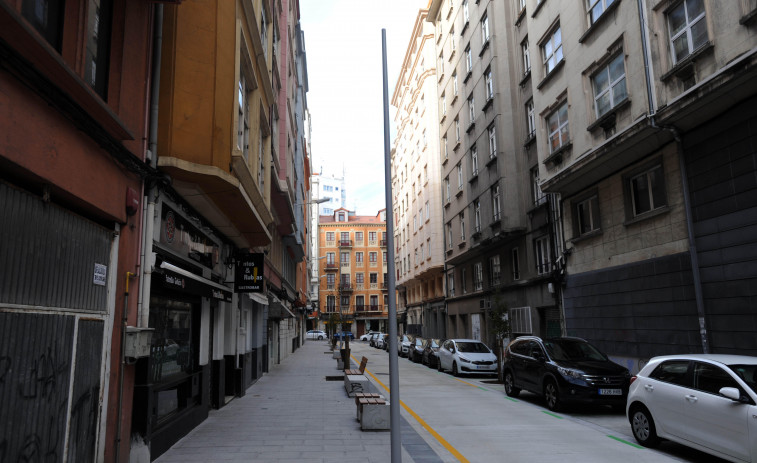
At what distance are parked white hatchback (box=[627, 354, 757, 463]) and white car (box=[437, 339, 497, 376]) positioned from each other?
12737 mm

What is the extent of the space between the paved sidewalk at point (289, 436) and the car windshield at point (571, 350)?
4679 millimetres

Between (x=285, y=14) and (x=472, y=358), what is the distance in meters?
17.1

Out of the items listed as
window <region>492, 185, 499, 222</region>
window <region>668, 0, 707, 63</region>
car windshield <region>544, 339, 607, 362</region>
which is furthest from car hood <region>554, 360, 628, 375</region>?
window <region>492, 185, 499, 222</region>

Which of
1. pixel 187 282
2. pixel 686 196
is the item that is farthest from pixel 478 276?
pixel 187 282

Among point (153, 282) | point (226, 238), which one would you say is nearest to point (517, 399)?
point (226, 238)

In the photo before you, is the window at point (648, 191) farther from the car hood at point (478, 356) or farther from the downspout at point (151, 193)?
the downspout at point (151, 193)

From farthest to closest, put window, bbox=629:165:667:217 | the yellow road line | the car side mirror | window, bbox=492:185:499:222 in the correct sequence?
1. window, bbox=492:185:499:222
2. window, bbox=629:165:667:217
3. the yellow road line
4. the car side mirror

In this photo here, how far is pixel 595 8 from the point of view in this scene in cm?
1742

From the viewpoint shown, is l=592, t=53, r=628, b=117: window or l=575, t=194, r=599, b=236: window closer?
l=592, t=53, r=628, b=117: window

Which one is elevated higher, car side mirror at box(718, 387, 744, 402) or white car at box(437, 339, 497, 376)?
car side mirror at box(718, 387, 744, 402)

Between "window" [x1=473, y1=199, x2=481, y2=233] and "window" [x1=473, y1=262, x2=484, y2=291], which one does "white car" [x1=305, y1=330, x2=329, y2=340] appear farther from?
"window" [x1=473, y1=199, x2=481, y2=233]

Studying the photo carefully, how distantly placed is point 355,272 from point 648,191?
243 feet

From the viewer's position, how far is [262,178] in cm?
1438

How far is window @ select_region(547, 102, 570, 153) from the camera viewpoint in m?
19.2
